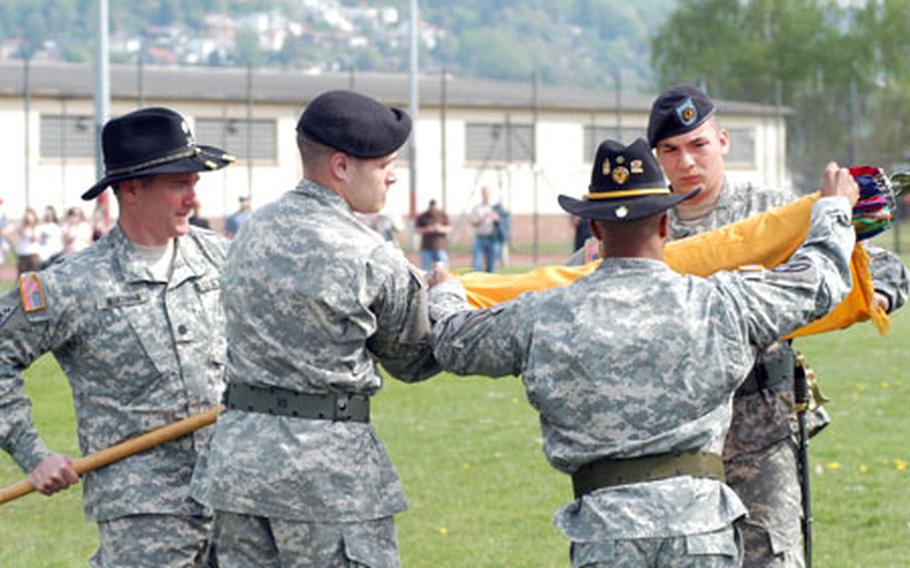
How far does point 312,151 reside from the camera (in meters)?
5.61

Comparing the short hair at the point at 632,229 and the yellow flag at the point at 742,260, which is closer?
→ the short hair at the point at 632,229

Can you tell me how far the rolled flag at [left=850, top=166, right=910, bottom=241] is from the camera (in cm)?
602

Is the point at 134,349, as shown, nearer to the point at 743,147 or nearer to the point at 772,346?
the point at 772,346

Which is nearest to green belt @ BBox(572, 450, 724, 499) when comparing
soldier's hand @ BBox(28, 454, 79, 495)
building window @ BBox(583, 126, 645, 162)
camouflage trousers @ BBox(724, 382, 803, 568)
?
camouflage trousers @ BBox(724, 382, 803, 568)

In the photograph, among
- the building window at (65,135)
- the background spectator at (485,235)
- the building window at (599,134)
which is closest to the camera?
the background spectator at (485,235)

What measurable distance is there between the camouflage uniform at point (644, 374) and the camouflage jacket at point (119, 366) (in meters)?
1.42

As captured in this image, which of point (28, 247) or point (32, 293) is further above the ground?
point (32, 293)

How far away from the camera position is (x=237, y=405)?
18.4ft

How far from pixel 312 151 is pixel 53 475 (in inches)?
63.4

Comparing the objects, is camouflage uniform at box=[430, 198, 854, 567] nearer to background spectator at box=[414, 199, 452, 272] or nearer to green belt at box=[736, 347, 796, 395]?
green belt at box=[736, 347, 796, 395]

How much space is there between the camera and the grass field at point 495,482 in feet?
33.0

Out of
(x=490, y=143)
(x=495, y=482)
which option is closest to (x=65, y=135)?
(x=490, y=143)

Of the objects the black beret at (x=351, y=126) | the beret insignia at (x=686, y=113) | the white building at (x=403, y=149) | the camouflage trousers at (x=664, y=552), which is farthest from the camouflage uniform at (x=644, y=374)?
the white building at (x=403, y=149)

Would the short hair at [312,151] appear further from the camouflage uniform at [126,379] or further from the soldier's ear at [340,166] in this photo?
the camouflage uniform at [126,379]
